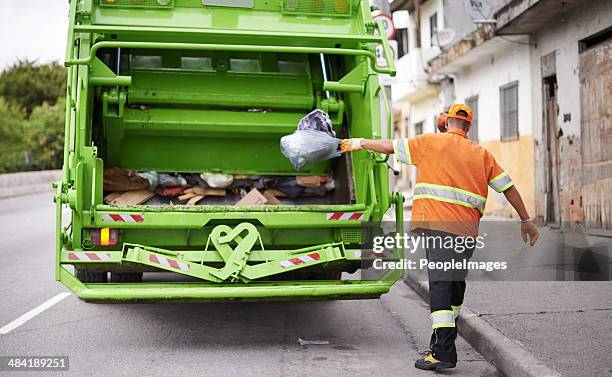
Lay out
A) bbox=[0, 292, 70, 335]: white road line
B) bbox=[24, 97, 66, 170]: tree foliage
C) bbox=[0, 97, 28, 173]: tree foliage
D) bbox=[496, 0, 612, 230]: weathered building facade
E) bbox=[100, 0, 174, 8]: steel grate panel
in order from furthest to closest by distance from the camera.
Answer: bbox=[24, 97, 66, 170]: tree foliage < bbox=[0, 97, 28, 173]: tree foliage < bbox=[496, 0, 612, 230]: weathered building facade < bbox=[100, 0, 174, 8]: steel grate panel < bbox=[0, 292, 70, 335]: white road line

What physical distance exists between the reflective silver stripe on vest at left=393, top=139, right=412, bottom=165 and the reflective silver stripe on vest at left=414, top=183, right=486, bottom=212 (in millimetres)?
200

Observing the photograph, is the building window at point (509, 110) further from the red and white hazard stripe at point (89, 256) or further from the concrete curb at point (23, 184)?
the concrete curb at point (23, 184)

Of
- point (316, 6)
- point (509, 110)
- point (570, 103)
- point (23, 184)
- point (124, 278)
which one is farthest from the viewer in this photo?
point (23, 184)

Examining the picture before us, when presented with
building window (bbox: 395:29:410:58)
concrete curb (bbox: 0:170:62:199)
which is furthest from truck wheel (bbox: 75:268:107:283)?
building window (bbox: 395:29:410:58)

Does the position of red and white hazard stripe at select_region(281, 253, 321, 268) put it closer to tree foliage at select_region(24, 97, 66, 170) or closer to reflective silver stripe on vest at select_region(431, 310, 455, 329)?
reflective silver stripe on vest at select_region(431, 310, 455, 329)

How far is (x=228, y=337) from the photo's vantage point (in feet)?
18.6

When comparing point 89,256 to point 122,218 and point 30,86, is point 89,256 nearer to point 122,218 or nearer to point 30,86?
point 122,218

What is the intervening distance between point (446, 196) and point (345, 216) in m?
0.97

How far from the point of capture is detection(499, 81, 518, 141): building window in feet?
47.0

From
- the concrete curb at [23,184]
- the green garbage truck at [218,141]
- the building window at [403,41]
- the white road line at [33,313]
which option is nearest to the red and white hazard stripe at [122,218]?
the green garbage truck at [218,141]

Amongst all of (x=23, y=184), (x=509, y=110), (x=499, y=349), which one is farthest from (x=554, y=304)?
(x=23, y=184)

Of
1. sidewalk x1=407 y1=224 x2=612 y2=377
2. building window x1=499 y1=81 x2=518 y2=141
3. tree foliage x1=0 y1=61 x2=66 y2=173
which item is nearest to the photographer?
sidewalk x1=407 y1=224 x2=612 y2=377

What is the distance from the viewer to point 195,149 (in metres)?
7.05

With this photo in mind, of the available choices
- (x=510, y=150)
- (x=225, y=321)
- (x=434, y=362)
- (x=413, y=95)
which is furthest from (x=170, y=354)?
(x=413, y=95)
